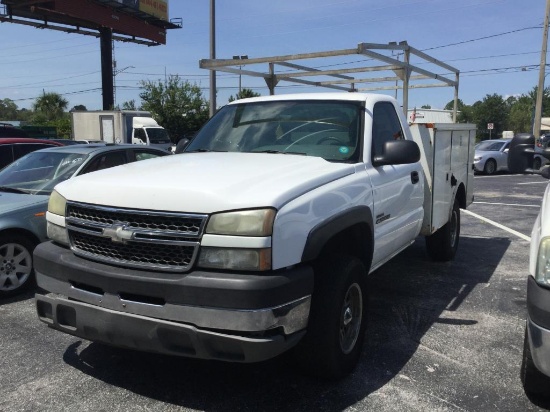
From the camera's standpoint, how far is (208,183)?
9.76ft

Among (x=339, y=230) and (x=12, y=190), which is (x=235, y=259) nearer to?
(x=339, y=230)

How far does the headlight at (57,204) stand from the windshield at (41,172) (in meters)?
2.28

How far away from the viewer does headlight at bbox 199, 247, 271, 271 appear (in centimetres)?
271

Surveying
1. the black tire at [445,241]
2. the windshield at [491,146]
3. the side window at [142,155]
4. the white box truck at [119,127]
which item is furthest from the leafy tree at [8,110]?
the black tire at [445,241]

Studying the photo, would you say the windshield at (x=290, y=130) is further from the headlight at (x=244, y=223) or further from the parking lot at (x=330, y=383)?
the parking lot at (x=330, y=383)

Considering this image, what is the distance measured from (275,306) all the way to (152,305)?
682 mm

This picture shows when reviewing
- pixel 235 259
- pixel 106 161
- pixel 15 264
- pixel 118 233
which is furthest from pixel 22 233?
pixel 235 259

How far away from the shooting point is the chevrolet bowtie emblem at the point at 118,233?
9.54 ft

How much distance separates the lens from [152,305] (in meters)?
2.81

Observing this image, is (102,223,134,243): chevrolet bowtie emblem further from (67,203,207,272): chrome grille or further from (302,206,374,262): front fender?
(302,206,374,262): front fender

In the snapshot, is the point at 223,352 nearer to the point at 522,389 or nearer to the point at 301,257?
the point at 301,257

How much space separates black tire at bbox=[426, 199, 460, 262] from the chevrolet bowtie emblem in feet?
14.3

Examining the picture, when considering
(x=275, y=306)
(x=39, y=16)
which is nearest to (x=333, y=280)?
(x=275, y=306)

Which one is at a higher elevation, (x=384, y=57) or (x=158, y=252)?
(x=384, y=57)
